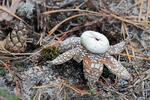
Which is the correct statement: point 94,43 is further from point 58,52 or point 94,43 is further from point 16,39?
point 16,39

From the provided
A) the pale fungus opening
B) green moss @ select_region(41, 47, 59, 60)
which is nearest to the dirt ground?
green moss @ select_region(41, 47, 59, 60)

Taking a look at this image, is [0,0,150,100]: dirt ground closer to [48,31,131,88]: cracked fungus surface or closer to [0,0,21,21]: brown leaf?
[0,0,21,21]: brown leaf

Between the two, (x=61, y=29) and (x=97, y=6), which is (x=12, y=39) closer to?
(x=61, y=29)

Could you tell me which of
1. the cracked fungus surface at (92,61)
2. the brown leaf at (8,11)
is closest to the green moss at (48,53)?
the cracked fungus surface at (92,61)

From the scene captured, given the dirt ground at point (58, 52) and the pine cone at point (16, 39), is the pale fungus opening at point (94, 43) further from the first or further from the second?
the pine cone at point (16, 39)

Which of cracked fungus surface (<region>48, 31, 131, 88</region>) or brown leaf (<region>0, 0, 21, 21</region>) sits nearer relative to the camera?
cracked fungus surface (<region>48, 31, 131, 88</region>)

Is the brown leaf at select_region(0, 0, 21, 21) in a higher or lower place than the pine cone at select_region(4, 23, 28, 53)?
higher

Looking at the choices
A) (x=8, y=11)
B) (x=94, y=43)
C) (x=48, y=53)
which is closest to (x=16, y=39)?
(x=48, y=53)
